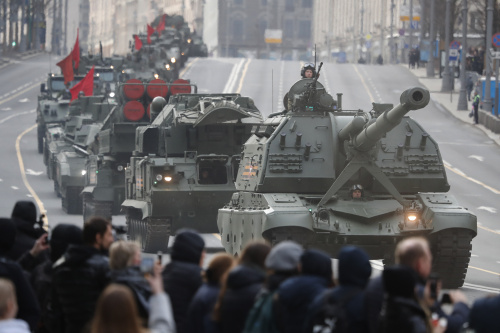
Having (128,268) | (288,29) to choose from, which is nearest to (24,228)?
(128,268)

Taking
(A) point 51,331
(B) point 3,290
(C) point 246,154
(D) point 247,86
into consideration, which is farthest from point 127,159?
(D) point 247,86

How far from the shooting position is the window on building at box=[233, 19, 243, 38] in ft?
596

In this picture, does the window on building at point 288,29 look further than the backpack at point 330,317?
Yes

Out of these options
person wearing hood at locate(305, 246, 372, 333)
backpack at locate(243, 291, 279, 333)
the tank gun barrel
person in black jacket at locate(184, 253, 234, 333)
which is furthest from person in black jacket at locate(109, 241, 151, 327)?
the tank gun barrel

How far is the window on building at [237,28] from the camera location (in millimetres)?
181750

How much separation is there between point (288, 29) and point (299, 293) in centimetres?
17936

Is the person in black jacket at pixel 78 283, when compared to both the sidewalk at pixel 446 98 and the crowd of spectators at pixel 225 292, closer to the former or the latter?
the crowd of spectators at pixel 225 292

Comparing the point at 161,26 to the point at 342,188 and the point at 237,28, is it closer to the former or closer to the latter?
the point at 342,188

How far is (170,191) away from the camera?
26688mm

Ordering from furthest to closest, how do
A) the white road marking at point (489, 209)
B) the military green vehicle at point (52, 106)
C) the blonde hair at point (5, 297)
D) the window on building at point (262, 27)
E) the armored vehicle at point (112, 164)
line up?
1. the window on building at point (262, 27)
2. the military green vehicle at point (52, 106)
3. the white road marking at point (489, 209)
4. the armored vehicle at point (112, 164)
5. the blonde hair at point (5, 297)

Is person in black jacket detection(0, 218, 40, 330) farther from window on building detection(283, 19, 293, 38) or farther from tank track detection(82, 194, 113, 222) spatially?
window on building detection(283, 19, 293, 38)

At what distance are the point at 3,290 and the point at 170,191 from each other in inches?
694

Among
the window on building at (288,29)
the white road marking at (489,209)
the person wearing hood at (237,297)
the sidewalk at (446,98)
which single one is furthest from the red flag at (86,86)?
the window on building at (288,29)

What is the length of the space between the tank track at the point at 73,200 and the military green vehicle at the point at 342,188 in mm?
14164
